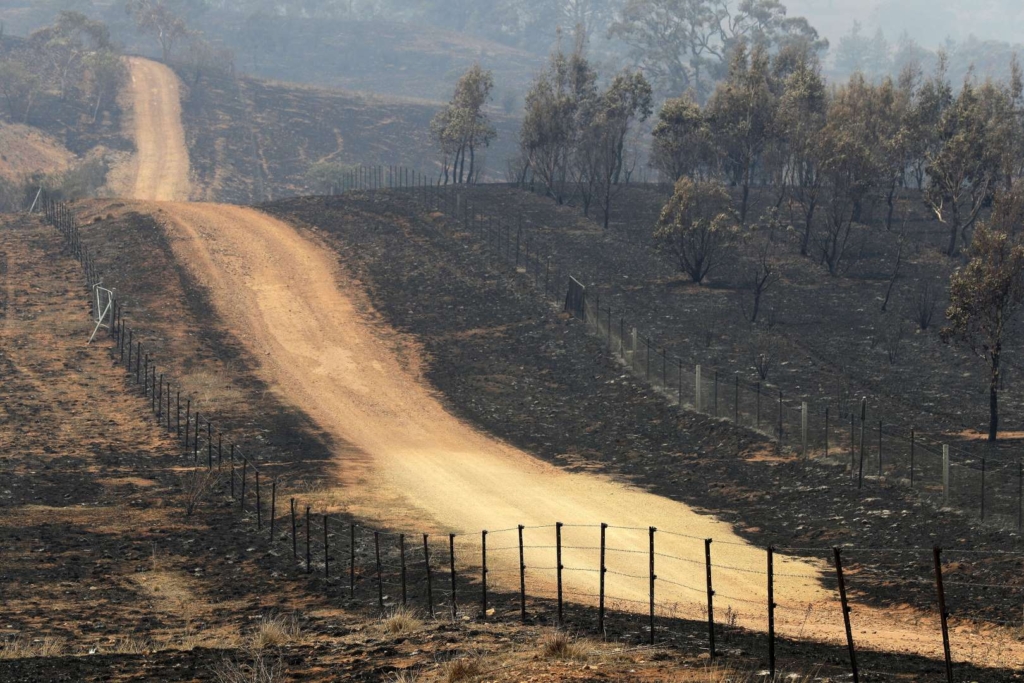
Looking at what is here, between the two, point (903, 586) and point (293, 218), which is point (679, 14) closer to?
point (293, 218)

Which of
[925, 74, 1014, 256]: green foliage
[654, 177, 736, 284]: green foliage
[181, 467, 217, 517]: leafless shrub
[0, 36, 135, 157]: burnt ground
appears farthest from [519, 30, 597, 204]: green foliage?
[0, 36, 135, 157]: burnt ground

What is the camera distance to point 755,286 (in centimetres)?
6097

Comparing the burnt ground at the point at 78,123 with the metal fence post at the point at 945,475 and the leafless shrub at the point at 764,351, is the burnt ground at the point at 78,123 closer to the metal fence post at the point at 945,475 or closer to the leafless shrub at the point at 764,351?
the leafless shrub at the point at 764,351

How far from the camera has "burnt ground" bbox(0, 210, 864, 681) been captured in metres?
17.0

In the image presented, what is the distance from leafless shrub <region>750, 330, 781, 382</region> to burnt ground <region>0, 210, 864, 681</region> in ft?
70.8

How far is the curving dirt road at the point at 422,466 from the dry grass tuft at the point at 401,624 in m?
4.57

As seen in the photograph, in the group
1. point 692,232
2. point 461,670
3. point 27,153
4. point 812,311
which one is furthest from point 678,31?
point 461,670

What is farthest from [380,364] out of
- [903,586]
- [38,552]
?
[903,586]

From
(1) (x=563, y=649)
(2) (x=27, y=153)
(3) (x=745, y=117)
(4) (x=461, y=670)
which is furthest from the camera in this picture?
(2) (x=27, y=153)

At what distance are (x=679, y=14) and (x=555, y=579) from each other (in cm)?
16271

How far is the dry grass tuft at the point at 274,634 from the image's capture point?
1908 cm

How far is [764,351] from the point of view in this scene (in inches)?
2063

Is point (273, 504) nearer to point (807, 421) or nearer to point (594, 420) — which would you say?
point (594, 420)

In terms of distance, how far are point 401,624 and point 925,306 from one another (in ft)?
143
